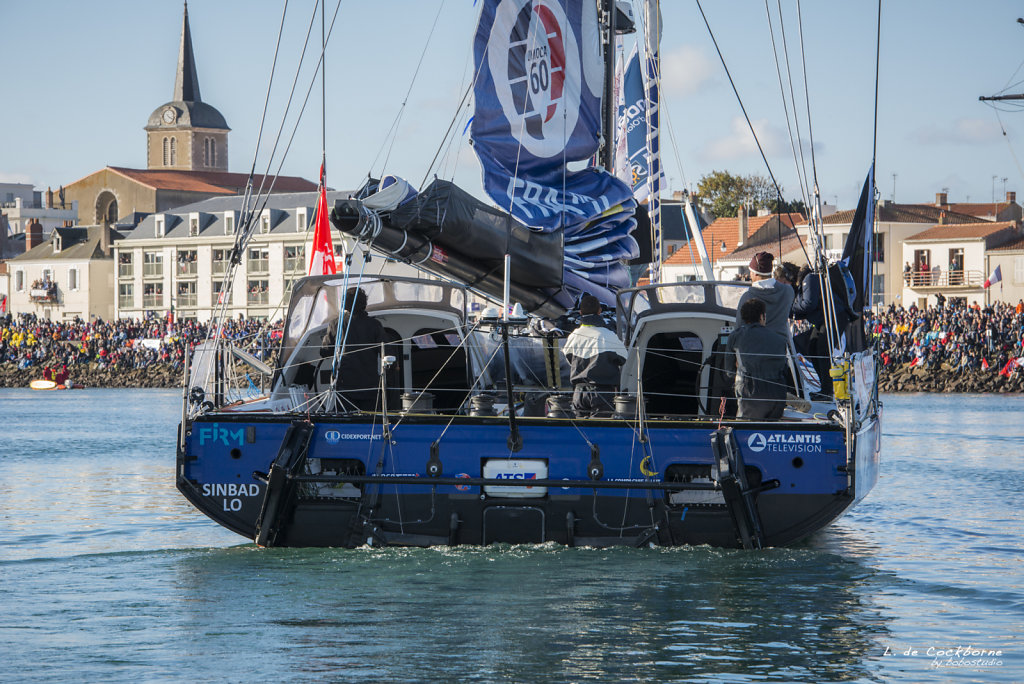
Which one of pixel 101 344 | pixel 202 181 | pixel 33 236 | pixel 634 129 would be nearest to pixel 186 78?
pixel 202 181

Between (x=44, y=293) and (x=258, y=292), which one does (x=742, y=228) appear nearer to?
(x=258, y=292)

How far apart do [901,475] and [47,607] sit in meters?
15.2

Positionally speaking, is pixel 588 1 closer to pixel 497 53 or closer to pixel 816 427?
pixel 497 53

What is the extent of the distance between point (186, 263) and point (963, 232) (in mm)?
52496

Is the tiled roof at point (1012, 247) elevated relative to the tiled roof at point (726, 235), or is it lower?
lower

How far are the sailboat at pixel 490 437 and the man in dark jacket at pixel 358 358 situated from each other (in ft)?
0.27

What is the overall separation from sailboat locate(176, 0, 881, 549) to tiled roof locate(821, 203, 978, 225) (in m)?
69.4

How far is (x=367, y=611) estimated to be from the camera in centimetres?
1058

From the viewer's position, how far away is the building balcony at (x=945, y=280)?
243 feet

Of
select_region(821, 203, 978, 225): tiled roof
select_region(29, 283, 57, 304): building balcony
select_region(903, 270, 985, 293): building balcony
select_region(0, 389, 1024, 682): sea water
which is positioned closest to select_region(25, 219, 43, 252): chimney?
select_region(29, 283, 57, 304): building balcony

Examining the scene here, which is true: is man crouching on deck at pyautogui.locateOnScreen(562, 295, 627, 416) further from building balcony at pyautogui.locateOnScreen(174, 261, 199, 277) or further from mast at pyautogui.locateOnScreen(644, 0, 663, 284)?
building balcony at pyautogui.locateOnScreen(174, 261, 199, 277)

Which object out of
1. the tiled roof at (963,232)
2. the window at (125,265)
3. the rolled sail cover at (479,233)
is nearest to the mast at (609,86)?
the rolled sail cover at (479,233)

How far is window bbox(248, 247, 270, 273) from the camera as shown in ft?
310

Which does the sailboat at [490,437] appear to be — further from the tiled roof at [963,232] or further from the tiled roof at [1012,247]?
the tiled roof at [963,232]
